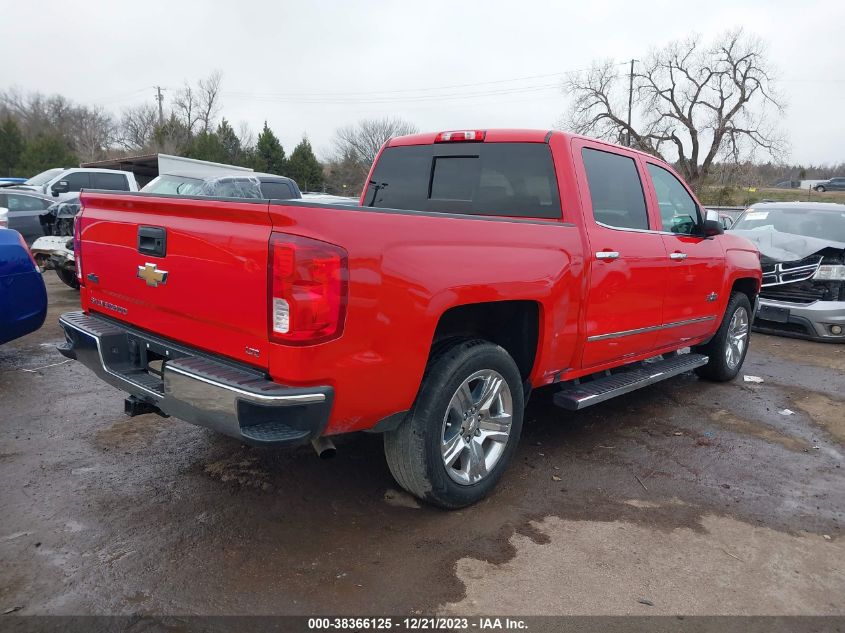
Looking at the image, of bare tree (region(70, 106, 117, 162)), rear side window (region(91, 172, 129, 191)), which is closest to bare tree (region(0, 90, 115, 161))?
bare tree (region(70, 106, 117, 162))

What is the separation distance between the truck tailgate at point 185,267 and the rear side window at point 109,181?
1497 centimetres

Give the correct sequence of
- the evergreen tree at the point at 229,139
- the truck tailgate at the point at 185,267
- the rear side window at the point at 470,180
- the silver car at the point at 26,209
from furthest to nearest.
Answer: the evergreen tree at the point at 229,139 < the silver car at the point at 26,209 < the rear side window at the point at 470,180 < the truck tailgate at the point at 185,267

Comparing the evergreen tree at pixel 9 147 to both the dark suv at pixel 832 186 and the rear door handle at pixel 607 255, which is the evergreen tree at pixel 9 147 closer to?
the rear door handle at pixel 607 255

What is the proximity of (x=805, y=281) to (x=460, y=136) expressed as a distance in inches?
231

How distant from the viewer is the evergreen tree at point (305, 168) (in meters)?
43.9

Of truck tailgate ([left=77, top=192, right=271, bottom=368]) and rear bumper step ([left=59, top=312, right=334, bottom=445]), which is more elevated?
truck tailgate ([left=77, top=192, right=271, bottom=368])

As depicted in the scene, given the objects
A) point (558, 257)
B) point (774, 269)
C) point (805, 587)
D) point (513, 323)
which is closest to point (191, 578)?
point (513, 323)

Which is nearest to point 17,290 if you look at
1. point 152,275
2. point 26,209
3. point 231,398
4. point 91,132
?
point 152,275

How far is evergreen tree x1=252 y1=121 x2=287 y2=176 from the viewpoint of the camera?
4369 centimetres

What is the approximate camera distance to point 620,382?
4.22 meters

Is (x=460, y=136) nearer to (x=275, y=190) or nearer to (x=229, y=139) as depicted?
(x=275, y=190)

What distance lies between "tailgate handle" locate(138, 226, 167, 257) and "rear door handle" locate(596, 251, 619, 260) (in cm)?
242

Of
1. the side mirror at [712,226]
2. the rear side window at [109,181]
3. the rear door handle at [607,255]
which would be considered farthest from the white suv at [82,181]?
the rear door handle at [607,255]

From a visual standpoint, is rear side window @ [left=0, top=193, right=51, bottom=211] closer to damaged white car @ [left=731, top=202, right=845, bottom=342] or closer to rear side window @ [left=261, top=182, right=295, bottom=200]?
rear side window @ [left=261, top=182, right=295, bottom=200]
